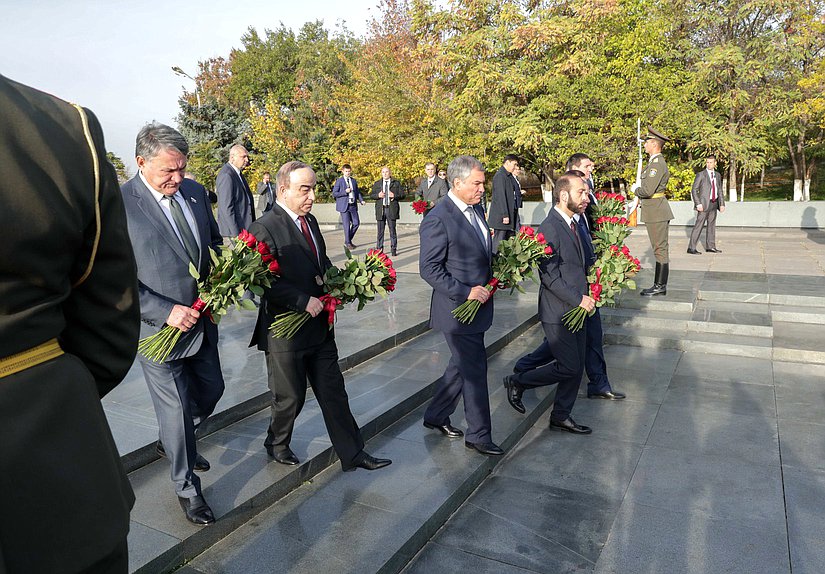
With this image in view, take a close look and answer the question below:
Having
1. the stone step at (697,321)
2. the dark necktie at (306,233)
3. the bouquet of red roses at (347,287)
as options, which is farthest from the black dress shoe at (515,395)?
the stone step at (697,321)

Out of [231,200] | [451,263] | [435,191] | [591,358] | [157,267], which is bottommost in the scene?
[591,358]

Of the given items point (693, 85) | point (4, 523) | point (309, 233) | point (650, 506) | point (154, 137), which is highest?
point (693, 85)

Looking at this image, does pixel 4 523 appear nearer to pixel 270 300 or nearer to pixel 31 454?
pixel 31 454

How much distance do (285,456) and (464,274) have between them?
1723mm

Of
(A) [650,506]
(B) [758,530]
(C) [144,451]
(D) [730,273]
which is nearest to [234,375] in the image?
(C) [144,451]

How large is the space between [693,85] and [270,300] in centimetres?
1979

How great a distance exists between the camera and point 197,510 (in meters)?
3.31

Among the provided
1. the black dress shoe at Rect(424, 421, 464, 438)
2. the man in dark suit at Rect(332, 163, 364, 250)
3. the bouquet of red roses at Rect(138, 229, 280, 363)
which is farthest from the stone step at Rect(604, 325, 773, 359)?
the man in dark suit at Rect(332, 163, 364, 250)

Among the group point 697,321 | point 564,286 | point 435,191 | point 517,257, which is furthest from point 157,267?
point 435,191

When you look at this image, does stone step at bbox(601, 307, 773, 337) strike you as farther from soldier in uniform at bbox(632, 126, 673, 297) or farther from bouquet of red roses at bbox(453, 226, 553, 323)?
bouquet of red roses at bbox(453, 226, 553, 323)

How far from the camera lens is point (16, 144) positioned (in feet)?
4.15

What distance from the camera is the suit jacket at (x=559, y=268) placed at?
15.7 ft

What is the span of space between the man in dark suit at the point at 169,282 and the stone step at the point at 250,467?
160 millimetres

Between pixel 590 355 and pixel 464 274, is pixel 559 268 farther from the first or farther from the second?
pixel 590 355
